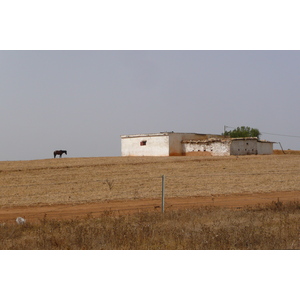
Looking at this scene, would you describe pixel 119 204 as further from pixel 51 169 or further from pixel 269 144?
pixel 269 144

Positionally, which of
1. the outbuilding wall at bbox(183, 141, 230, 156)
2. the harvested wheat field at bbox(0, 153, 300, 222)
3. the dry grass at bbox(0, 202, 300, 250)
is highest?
the outbuilding wall at bbox(183, 141, 230, 156)

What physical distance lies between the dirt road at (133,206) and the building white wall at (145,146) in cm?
2413

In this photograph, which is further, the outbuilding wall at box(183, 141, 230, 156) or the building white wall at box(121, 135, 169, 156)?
the building white wall at box(121, 135, 169, 156)

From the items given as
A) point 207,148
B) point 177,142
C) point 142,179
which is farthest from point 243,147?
point 142,179

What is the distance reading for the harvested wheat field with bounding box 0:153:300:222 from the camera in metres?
19.8

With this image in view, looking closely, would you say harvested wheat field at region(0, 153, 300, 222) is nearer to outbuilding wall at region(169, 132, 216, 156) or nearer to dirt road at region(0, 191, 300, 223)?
dirt road at region(0, 191, 300, 223)

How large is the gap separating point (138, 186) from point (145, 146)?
21575 millimetres

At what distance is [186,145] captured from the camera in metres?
47.5

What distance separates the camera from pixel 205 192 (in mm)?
24391

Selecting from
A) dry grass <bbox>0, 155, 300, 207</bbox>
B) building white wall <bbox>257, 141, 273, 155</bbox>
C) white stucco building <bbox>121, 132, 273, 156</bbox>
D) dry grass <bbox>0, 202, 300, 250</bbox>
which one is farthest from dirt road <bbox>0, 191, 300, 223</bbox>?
building white wall <bbox>257, 141, 273, 155</bbox>

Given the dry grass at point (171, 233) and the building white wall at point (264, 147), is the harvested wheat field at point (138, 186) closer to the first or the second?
the dry grass at point (171, 233)

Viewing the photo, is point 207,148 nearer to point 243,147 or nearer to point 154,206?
point 243,147

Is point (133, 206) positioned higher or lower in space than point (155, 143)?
lower

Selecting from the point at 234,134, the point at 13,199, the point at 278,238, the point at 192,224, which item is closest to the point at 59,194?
the point at 13,199
